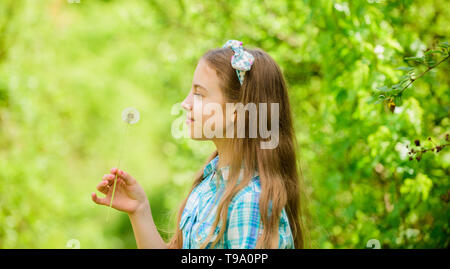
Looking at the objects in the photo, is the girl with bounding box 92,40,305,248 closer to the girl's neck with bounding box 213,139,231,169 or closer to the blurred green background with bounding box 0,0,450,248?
the girl's neck with bounding box 213,139,231,169

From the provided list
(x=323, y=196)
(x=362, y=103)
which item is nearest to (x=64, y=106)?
(x=323, y=196)

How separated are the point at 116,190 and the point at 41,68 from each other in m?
4.74

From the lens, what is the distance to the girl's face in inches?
55.4

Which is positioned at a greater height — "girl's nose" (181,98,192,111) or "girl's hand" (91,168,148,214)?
"girl's nose" (181,98,192,111)

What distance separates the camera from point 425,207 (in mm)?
2033

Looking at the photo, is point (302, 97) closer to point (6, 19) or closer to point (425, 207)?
point (425, 207)

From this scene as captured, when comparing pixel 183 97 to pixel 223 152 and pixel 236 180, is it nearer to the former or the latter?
pixel 223 152

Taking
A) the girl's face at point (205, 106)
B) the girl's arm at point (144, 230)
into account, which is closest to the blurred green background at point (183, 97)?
the girl's arm at point (144, 230)

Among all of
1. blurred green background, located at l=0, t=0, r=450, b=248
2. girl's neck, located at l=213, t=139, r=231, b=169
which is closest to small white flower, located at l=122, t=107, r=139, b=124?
girl's neck, located at l=213, t=139, r=231, b=169

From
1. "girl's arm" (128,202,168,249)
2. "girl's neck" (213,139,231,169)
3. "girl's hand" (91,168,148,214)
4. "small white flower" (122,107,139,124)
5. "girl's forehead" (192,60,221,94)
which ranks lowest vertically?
"girl's arm" (128,202,168,249)

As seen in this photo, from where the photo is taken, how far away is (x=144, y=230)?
153 centimetres

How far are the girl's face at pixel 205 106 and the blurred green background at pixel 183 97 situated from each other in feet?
2.23

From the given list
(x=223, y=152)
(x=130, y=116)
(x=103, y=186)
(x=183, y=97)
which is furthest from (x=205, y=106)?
(x=183, y=97)

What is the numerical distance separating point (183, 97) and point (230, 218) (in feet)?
8.81
